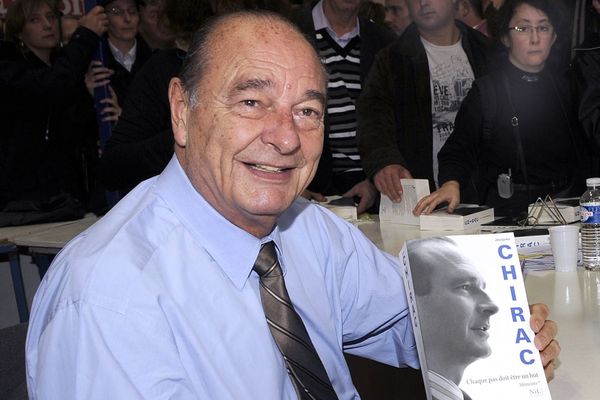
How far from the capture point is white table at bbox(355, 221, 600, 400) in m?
1.47

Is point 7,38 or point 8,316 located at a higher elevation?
point 7,38

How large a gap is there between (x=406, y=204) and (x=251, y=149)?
1778 millimetres

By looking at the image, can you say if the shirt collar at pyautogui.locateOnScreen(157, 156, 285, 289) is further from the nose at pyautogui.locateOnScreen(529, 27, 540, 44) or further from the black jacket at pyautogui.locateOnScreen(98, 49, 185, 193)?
the nose at pyautogui.locateOnScreen(529, 27, 540, 44)

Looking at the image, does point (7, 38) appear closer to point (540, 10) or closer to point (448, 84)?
point (448, 84)

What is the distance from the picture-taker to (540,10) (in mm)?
3277

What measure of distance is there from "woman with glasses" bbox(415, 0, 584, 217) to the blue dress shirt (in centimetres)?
183

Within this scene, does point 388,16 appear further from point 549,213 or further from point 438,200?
point 549,213

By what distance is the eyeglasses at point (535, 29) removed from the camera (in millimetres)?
3275

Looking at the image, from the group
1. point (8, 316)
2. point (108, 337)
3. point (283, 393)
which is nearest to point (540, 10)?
point (283, 393)

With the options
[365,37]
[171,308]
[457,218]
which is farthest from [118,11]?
[171,308]

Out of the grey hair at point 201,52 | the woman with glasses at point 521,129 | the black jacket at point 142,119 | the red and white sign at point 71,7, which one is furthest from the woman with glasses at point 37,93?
the grey hair at point 201,52

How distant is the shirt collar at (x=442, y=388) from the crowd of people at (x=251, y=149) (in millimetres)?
223

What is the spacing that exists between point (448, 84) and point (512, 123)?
1.46 ft

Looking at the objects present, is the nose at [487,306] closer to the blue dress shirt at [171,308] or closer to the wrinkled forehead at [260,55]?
the blue dress shirt at [171,308]
